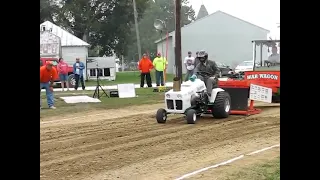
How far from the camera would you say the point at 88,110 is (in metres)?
14.0

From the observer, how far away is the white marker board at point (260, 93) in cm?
1227

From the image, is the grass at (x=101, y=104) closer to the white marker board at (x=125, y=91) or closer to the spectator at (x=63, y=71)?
the white marker board at (x=125, y=91)

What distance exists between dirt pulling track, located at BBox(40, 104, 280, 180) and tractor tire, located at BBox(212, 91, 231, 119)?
200 millimetres

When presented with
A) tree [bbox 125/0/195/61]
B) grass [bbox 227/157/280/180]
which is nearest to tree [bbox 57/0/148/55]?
tree [bbox 125/0/195/61]

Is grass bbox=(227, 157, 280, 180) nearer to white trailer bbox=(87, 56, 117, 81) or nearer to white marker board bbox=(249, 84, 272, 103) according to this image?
white marker board bbox=(249, 84, 272, 103)

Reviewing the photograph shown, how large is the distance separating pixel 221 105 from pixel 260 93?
1.60 metres

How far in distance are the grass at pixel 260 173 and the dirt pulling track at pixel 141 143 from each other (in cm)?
66

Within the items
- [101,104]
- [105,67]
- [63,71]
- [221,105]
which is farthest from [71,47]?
[221,105]

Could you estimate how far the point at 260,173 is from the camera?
580cm

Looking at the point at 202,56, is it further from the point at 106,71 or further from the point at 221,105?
the point at 106,71

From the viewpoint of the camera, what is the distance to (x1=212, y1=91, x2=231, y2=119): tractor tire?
37.3 ft

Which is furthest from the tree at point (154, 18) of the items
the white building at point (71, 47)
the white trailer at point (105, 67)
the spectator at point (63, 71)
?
the spectator at point (63, 71)
